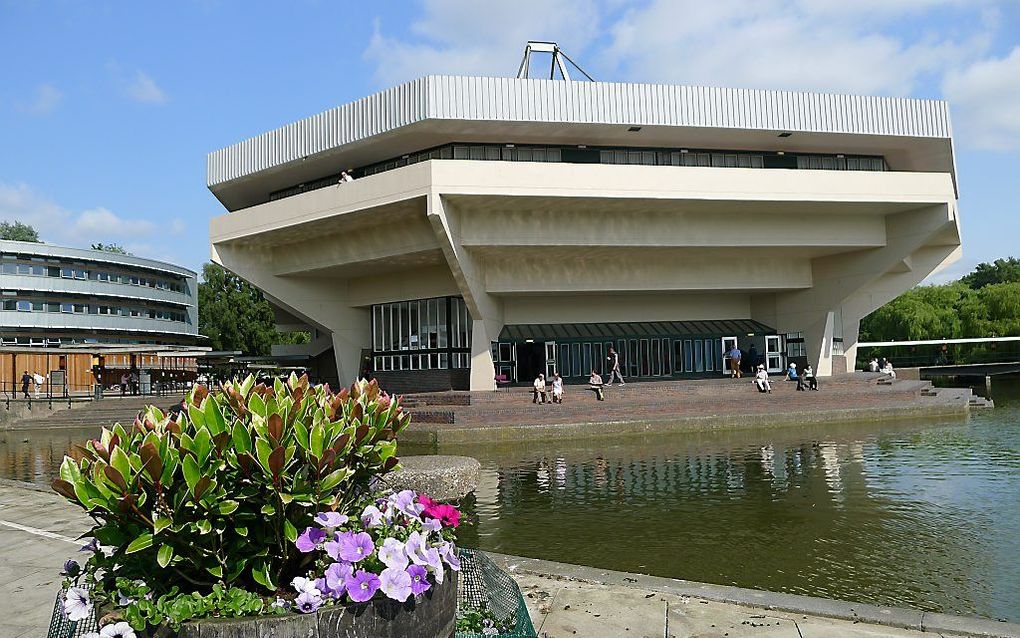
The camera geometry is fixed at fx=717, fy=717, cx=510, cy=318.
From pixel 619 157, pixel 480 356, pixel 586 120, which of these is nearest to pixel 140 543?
pixel 586 120

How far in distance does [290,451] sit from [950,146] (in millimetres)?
33028

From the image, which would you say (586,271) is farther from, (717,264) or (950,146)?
(950,146)

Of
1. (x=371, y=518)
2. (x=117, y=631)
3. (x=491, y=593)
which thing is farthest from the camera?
(x=491, y=593)

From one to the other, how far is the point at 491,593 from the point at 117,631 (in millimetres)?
1812

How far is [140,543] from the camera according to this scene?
2617mm

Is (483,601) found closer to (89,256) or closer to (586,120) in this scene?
(586,120)

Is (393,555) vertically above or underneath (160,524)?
underneath

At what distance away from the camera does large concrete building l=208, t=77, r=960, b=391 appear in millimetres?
24375

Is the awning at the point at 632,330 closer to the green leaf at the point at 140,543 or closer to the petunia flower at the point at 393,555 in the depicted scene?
the petunia flower at the point at 393,555

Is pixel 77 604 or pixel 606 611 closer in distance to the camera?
pixel 77 604

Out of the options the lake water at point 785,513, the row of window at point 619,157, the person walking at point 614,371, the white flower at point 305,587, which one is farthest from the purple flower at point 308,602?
the row of window at point 619,157

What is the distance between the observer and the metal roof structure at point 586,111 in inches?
957

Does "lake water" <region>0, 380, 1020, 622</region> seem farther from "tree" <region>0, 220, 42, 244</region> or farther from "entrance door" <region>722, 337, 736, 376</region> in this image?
"tree" <region>0, 220, 42, 244</region>

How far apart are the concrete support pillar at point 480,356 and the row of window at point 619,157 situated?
253 inches
